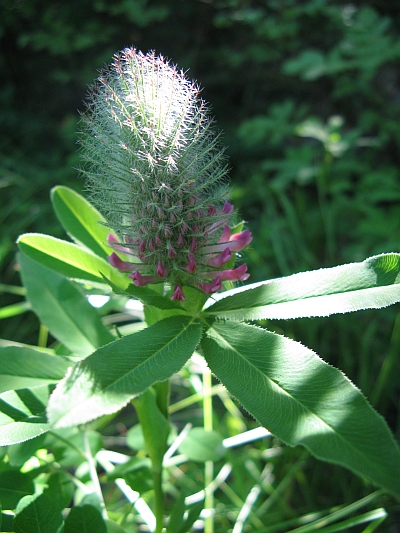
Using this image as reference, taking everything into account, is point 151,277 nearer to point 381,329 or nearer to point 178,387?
point 178,387

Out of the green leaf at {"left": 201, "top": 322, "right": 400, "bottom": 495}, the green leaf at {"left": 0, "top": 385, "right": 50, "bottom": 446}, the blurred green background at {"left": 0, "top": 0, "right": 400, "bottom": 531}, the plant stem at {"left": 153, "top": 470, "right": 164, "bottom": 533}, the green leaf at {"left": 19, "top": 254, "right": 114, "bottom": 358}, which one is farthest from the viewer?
the blurred green background at {"left": 0, "top": 0, "right": 400, "bottom": 531}

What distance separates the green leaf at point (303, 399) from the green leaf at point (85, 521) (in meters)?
0.33

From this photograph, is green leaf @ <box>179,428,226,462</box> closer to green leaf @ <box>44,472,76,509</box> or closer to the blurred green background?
green leaf @ <box>44,472,76,509</box>

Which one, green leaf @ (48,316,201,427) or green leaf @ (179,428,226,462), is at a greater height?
green leaf @ (48,316,201,427)

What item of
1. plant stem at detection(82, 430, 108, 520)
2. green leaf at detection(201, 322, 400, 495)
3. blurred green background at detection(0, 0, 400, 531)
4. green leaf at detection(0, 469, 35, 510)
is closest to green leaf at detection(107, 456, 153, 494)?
plant stem at detection(82, 430, 108, 520)

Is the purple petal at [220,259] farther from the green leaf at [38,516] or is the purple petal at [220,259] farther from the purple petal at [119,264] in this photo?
the green leaf at [38,516]

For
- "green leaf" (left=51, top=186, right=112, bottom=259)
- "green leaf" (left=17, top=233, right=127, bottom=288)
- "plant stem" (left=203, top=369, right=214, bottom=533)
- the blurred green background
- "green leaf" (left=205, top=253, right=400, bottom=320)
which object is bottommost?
"plant stem" (left=203, top=369, right=214, bottom=533)

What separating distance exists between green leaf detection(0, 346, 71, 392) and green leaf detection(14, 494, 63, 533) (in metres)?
0.21

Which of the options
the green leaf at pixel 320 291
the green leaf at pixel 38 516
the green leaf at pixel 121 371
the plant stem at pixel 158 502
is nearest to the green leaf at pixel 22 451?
the green leaf at pixel 38 516

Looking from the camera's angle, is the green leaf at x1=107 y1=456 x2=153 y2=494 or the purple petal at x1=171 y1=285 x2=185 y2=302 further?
the green leaf at x1=107 y1=456 x2=153 y2=494

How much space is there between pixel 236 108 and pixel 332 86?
0.84m

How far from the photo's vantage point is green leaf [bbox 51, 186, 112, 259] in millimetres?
1048

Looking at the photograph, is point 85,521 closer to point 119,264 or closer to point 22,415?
point 22,415

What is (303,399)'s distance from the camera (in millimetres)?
681
